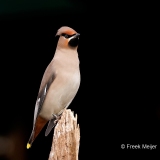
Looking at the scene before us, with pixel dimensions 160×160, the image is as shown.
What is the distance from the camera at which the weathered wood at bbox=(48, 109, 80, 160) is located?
9.25ft

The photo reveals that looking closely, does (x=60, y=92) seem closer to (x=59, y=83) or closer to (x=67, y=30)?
(x=59, y=83)

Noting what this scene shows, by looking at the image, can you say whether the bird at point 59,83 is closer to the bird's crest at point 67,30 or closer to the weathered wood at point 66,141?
the bird's crest at point 67,30

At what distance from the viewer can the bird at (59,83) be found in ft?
10.9

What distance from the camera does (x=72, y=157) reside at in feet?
9.27

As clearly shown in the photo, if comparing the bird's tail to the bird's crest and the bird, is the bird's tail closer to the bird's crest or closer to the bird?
the bird

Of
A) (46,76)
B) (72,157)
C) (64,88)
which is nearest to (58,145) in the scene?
(72,157)

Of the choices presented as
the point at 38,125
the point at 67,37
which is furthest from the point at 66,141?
the point at 67,37

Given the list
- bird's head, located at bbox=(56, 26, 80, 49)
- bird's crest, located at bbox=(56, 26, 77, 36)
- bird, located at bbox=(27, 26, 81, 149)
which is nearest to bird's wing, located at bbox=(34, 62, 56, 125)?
bird, located at bbox=(27, 26, 81, 149)

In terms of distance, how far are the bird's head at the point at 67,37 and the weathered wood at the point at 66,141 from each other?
0.77m

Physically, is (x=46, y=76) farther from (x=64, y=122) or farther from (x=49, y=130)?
(x=64, y=122)

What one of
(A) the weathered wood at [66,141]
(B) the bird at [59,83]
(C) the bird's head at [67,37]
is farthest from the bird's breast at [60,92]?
(A) the weathered wood at [66,141]

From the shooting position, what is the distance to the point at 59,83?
3.40 m

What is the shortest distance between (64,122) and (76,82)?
0.52 metres

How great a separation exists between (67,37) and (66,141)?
98cm
